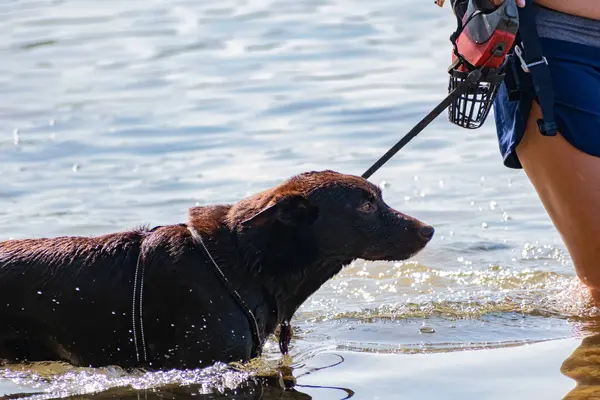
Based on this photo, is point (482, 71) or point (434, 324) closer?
point (482, 71)

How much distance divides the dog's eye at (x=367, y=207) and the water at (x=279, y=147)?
3.08 feet

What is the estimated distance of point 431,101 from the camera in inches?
494

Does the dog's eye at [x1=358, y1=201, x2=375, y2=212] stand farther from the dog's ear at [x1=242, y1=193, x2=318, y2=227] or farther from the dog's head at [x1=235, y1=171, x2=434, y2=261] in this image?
the dog's ear at [x1=242, y1=193, x2=318, y2=227]

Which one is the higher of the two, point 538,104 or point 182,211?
point 538,104

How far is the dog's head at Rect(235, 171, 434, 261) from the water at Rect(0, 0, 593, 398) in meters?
0.76

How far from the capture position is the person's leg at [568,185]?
6215mm

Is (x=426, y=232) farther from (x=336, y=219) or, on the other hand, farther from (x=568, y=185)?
(x=568, y=185)

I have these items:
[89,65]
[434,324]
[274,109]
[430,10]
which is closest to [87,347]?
[434,324]

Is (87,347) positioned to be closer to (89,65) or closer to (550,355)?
(550,355)

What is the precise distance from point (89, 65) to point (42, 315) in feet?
31.5

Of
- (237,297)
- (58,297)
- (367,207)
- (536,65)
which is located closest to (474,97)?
(536,65)

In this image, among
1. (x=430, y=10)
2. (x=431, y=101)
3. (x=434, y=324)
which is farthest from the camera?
(x=430, y=10)

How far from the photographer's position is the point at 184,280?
582cm

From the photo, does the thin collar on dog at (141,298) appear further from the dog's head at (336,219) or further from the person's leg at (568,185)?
the person's leg at (568,185)
